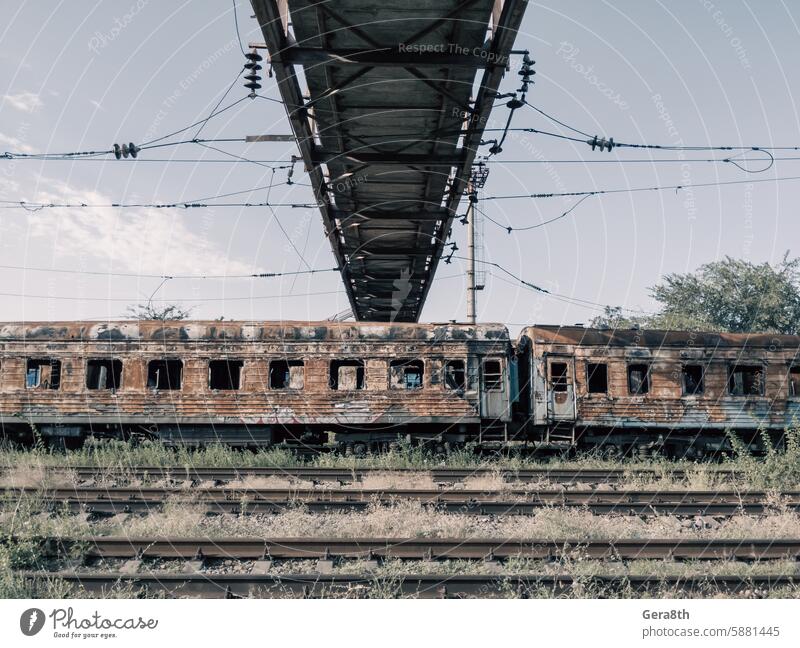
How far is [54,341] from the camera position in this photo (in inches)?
610

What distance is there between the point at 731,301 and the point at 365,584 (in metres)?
39.5

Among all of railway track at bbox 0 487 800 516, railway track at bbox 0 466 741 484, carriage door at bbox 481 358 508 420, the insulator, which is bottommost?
railway track at bbox 0 466 741 484

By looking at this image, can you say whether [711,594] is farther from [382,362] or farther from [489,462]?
[382,362]

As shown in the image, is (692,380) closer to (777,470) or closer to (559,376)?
(559,376)

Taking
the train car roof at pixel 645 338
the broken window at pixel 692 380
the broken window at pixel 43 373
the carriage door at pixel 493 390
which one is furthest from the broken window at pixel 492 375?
the broken window at pixel 43 373

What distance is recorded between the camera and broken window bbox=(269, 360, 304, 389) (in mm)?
15312

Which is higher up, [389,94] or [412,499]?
[389,94]

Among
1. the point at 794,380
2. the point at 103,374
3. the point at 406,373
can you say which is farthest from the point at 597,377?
the point at 103,374

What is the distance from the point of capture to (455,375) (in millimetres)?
15500

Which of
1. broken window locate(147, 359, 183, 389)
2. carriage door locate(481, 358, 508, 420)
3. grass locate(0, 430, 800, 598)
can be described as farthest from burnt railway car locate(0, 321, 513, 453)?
grass locate(0, 430, 800, 598)

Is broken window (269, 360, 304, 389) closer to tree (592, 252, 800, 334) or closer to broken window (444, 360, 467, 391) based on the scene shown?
broken window (444, 360, 467, 391)

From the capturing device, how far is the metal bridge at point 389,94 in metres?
7.92

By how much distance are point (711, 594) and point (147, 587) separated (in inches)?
249

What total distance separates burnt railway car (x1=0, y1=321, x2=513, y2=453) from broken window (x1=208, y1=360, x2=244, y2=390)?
65 mm
